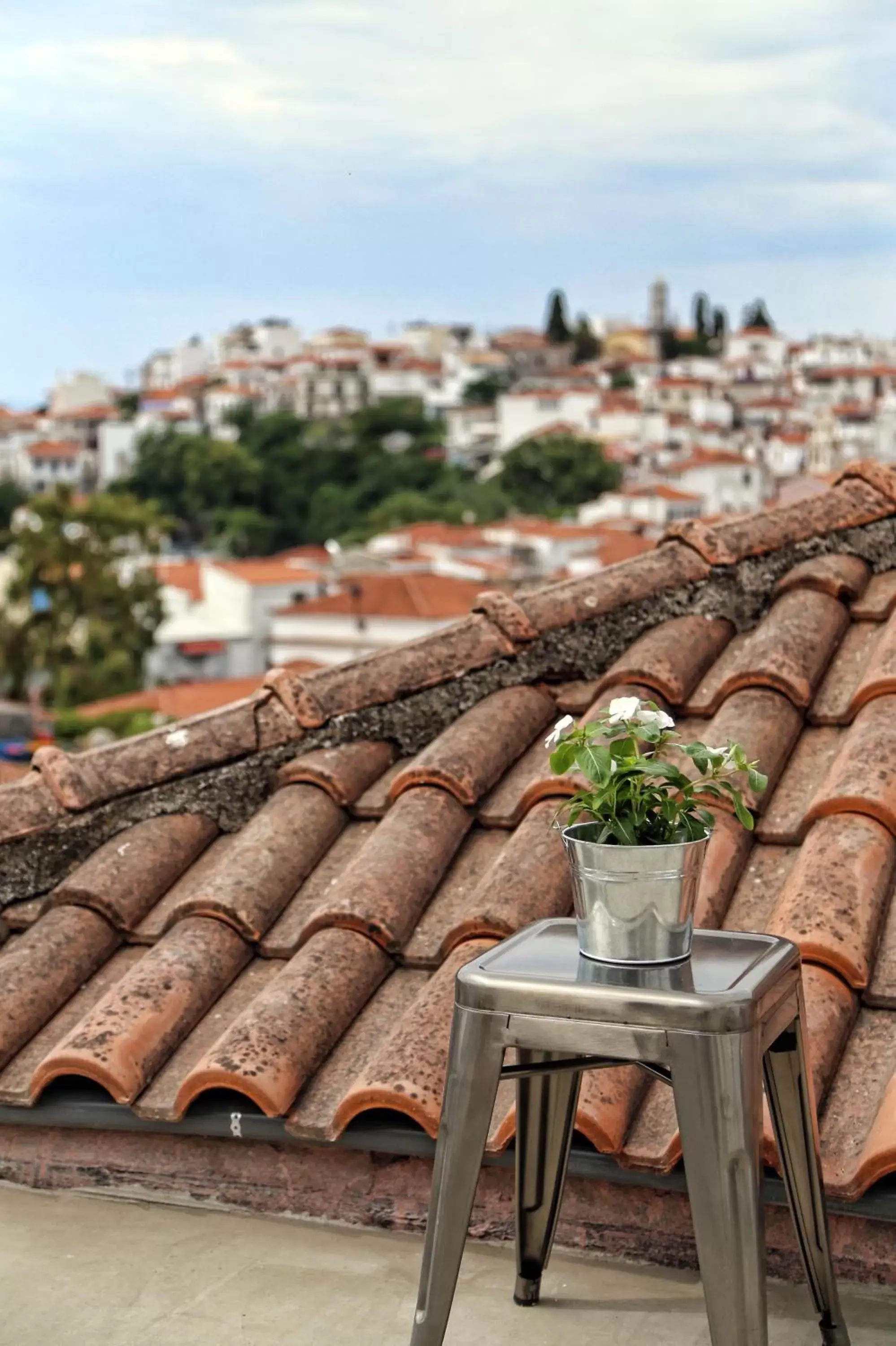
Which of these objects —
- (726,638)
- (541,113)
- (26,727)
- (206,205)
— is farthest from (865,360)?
(726,638)

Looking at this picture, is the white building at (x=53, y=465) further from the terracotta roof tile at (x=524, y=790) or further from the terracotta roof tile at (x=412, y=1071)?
the terracotta roof tile at (x=412, y=1071)

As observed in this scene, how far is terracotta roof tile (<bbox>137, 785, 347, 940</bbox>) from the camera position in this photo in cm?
293

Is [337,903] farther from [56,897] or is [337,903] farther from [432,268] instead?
[432,268]

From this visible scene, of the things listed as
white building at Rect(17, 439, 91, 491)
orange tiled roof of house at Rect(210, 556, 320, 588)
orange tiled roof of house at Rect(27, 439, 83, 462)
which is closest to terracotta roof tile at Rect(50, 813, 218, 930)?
orange tiled roof of house at Rect(210, 556, 320, 588)

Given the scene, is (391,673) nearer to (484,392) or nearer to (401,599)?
(401,599)

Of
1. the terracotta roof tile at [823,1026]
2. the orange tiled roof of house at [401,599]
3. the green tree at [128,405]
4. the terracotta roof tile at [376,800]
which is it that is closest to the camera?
the terracotta roof tile at [823,1026]

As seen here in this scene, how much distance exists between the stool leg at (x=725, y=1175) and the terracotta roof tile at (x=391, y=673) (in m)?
1.92

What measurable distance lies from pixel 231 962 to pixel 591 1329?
3.34ft

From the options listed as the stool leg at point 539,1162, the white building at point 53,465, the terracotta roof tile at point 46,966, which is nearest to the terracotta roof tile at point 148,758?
the terracotta roof tile at point 46,966

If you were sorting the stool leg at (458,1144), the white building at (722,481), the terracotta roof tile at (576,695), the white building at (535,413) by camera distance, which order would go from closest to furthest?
the stool leg at (458,1144), the terracotta roof tile at (576,695), the white building at (722,481), the white building at (535,413)

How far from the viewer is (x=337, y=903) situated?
2.79m

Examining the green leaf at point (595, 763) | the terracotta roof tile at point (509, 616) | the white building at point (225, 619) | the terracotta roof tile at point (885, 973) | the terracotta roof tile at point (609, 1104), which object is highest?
the green leaf at point (595, 763)

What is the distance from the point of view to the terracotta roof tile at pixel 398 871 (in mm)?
2758

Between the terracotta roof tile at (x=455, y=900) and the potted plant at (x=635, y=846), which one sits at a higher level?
the potted plant at (x=635, y=846)
